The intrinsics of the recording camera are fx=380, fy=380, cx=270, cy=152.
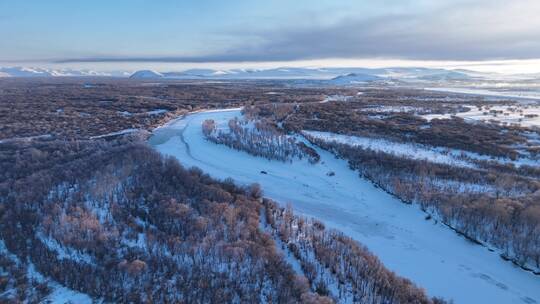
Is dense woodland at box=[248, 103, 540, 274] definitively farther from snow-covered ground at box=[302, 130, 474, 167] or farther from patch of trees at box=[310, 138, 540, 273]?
snow-covered ground at box=[302, 130, 474, 167]

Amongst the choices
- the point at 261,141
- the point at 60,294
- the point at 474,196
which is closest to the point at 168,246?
the point at 60,294

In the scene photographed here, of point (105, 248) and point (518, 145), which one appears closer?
point (105, 248)

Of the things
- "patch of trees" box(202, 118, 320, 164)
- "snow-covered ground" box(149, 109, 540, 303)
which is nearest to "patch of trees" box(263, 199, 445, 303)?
"snow-covered ground" box(149, 109, 540, 303)

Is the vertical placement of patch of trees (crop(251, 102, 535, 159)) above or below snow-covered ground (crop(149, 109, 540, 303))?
above

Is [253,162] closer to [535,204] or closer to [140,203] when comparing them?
[140,203]

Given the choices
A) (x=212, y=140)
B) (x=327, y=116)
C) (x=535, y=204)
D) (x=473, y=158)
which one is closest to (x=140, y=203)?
(x=212, y=140)

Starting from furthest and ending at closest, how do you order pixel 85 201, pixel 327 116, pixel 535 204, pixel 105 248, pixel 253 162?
pixel 327 116
pixel 253 162
pixel 85 201
pixel 535 204
pixel 105 248

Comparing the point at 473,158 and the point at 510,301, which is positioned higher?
the point at 473,158
